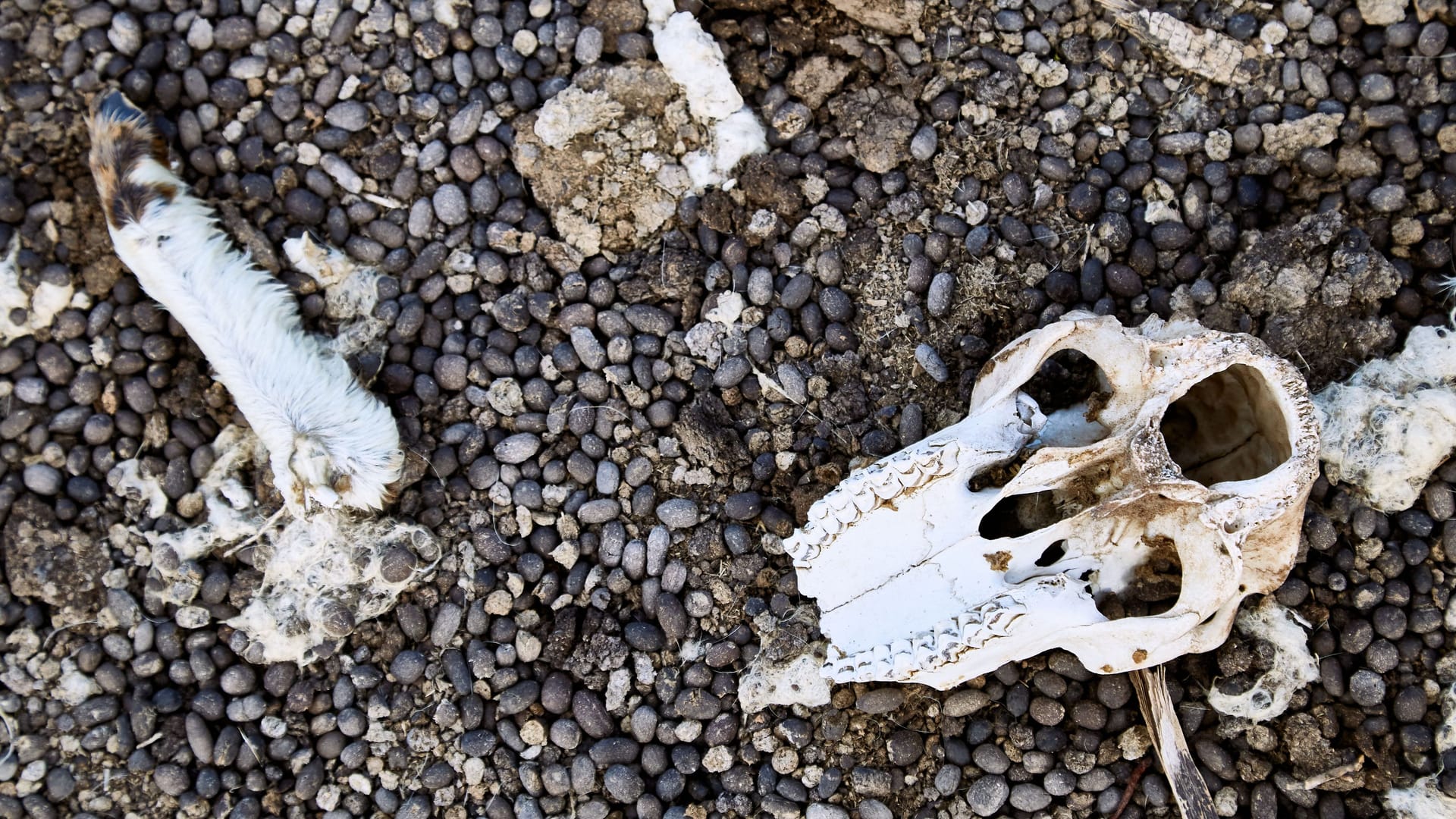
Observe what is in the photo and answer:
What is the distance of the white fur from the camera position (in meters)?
2.93

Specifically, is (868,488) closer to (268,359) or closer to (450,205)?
(450,205)

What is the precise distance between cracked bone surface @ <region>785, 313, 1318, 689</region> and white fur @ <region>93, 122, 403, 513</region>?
4.02 ft

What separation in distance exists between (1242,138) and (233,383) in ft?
9.48

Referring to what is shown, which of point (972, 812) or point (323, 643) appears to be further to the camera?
point (323, 643)

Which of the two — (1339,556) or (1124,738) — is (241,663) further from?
(1339,556)

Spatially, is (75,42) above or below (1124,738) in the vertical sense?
above

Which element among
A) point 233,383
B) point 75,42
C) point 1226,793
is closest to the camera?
point 1226,793

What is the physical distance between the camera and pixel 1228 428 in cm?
275

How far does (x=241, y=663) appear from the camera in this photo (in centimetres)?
309

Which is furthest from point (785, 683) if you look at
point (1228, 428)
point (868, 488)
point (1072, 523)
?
point (1228, 428)

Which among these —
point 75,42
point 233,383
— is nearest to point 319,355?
point 233,383

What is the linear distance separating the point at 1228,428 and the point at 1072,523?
57 cm

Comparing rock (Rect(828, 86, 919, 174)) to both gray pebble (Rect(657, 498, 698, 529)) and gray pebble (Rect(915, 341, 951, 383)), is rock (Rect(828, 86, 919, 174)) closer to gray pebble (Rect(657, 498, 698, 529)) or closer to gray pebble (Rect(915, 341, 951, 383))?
gray pebble (Rect(915, 341, 951, 383))

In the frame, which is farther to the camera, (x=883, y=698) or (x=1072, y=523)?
(x=883, y=698)
